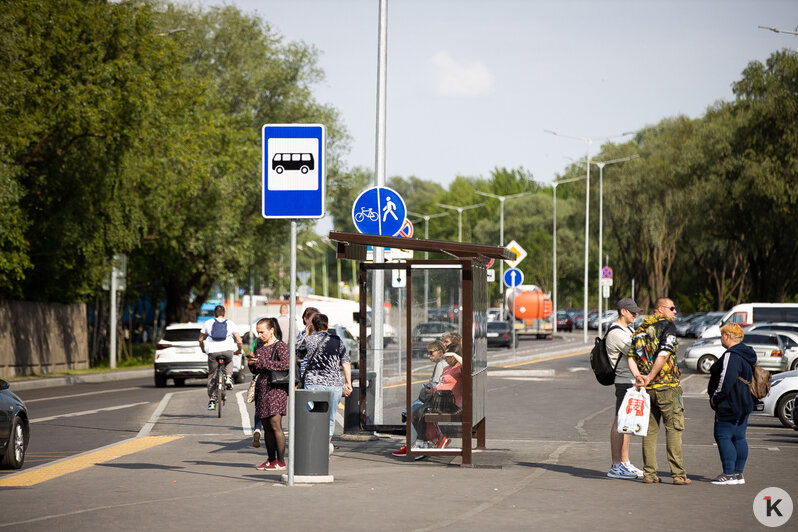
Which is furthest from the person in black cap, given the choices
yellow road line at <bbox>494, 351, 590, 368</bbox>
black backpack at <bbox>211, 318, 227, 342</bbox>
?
yellow road line at <bbox>494, 351, 590, 368</bbox>

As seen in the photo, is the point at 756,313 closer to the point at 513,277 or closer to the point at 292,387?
the point at 513,277

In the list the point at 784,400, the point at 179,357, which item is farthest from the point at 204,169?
the point at 784,400

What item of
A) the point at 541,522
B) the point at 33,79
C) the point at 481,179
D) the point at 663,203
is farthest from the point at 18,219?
the point at 481,179

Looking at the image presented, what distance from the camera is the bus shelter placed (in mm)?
12633

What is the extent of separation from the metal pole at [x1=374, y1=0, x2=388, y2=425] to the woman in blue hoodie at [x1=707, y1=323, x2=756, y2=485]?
4843 mm

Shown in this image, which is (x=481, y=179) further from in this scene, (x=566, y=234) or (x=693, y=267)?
(x=693, y=267)

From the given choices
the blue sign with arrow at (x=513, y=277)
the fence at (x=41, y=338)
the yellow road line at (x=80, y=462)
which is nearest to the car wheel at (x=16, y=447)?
the yellow road line at (x=80, y=462)

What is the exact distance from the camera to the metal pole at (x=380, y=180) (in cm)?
1516

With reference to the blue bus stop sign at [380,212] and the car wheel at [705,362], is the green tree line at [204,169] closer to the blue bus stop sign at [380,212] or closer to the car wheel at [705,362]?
the blue bus stop sign at [380,212]

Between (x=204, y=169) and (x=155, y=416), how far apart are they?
56.5 feet

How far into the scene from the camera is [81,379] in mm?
33562

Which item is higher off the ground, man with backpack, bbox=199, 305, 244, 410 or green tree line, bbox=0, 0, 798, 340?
green tree line, bbox=0, 0, 798, 340

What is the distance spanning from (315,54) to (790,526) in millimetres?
45206

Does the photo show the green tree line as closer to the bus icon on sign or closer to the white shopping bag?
the bus icon on sign
